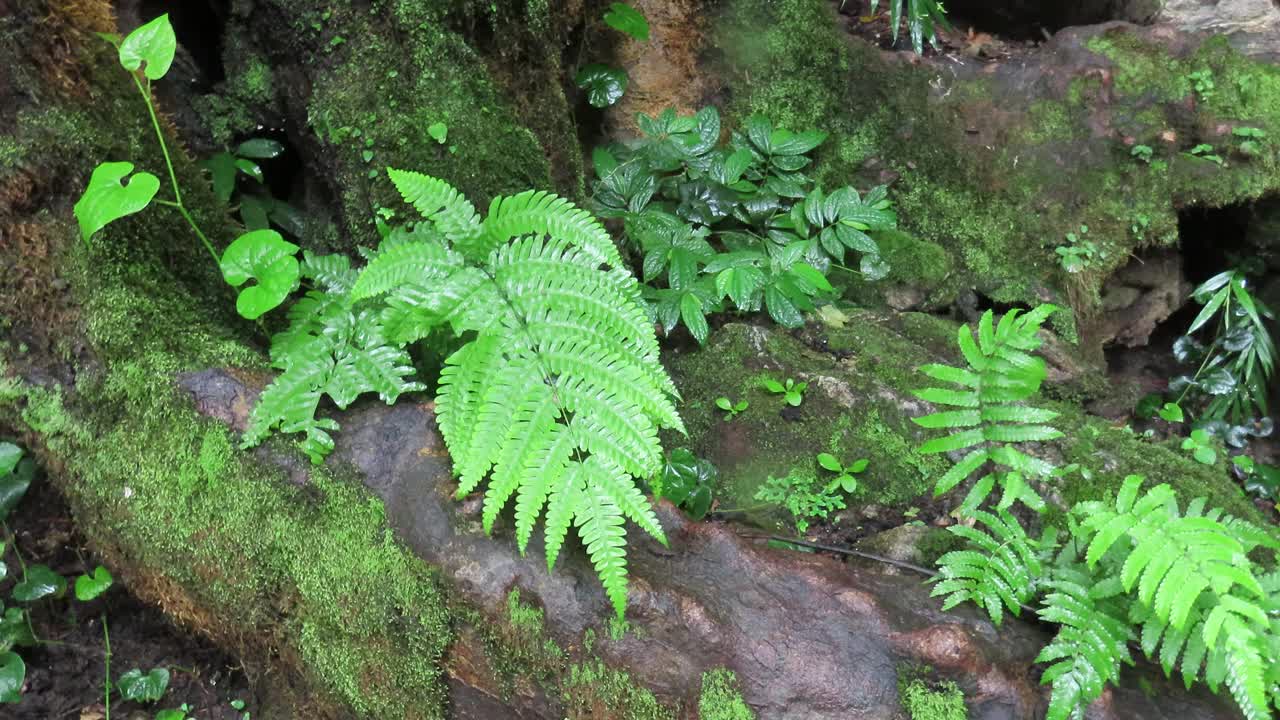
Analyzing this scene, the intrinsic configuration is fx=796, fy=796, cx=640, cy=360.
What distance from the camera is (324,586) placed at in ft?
8.40

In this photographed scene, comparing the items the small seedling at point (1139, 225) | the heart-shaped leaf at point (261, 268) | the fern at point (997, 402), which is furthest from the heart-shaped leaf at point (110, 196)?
the small seedling at point (1139, 225)

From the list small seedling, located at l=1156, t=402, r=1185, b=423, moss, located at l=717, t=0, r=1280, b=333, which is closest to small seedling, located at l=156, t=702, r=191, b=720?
moss, located at l=717, t=0, r=1280, b=333

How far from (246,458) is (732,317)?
222 centimetres

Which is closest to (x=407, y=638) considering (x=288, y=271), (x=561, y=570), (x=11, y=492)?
(x=561, y=570)

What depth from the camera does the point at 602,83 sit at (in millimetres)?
4512

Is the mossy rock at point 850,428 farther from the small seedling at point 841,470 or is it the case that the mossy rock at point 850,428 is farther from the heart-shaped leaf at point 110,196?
the heart-shaped leaf at point 110,196

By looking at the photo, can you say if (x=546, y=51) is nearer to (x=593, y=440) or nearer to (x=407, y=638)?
(x=593, y=440)

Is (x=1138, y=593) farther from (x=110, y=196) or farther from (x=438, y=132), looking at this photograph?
(x=110, y=196)

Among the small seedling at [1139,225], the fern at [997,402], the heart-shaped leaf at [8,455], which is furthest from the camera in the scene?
the small seedling at [1139,225]

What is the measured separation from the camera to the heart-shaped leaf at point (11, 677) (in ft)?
9.36

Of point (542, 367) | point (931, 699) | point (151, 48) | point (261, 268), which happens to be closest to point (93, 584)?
point (261, 268)

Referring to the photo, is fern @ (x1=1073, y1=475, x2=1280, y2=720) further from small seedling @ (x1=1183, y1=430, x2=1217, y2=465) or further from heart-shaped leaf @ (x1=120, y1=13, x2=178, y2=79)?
heart-shaped leaf @ (x1=120, y1=13, x2=178, y2=79)

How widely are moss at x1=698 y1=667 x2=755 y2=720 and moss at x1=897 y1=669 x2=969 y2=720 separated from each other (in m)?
0.43

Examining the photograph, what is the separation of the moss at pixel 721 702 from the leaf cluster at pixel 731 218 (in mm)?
1646
